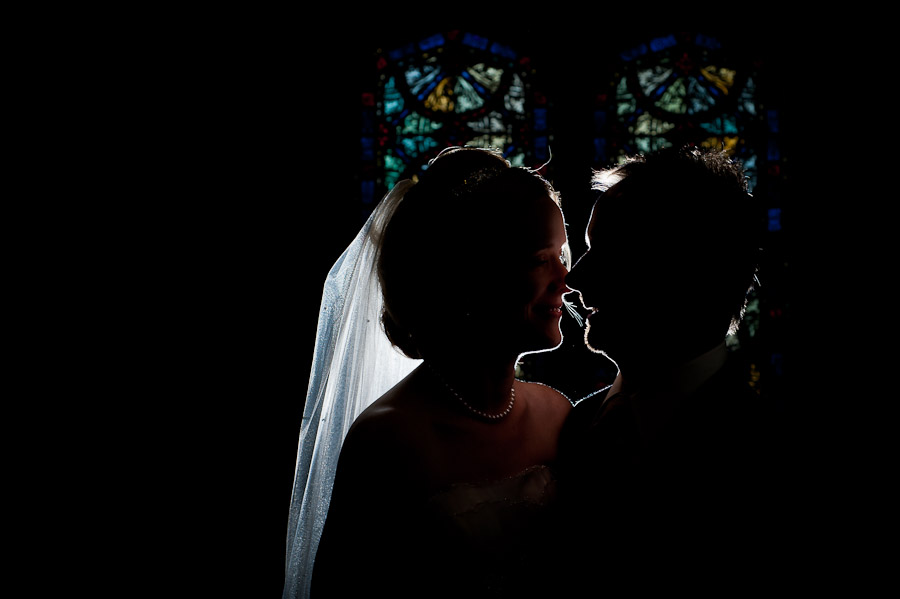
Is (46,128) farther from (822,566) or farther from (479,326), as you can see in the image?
(822,566)

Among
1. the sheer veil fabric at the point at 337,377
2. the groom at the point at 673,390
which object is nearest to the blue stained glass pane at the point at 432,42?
the sheer veil fabric at the point at 337,377

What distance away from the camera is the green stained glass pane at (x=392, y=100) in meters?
3.97

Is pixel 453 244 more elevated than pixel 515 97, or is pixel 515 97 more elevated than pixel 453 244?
pixel 515 97

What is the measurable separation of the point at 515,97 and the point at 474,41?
0.42 meters

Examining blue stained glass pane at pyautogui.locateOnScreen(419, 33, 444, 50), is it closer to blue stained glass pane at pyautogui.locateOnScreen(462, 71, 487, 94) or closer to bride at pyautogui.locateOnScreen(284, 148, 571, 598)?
blue stained glass pane at pyautogui.locateOnScreen(462, 71, 487, 94)

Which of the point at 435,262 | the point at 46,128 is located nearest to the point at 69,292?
the point at 46,128

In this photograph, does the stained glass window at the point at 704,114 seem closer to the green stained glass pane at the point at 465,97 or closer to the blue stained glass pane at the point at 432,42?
the green stained glass pane at the point at 465,97

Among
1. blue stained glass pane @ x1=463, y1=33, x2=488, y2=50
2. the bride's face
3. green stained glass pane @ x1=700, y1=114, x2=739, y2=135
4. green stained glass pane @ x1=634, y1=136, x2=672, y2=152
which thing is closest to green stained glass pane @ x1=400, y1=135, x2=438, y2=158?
blue stained glass pane @ x1=463, y1=33, x2=488, y2=50

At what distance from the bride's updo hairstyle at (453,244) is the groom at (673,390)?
0.23 m

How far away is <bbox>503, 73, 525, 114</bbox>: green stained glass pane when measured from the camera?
12.9ft

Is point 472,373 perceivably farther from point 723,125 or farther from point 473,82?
point 723,125

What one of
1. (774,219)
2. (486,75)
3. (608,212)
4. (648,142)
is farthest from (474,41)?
(608,212)

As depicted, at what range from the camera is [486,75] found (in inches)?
156

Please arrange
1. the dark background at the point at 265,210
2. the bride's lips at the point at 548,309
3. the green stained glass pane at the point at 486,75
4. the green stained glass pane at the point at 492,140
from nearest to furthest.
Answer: the bride's lips at the point at 548,309, the dark background at the point at 265,210, the green stained glass pane at the point at 492,140, the green stained glass pane at the point at 486,75
